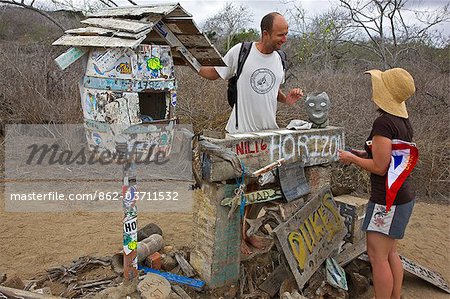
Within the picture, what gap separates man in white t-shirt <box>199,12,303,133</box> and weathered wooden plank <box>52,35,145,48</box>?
3.40 ft

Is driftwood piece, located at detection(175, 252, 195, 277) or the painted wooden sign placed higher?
the painted wooden sign

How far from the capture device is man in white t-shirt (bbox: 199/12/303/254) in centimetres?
362

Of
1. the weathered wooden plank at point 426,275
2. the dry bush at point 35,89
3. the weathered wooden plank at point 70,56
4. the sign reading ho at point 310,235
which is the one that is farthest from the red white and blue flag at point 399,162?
the dry bush at point 35,89

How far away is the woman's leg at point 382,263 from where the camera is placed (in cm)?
336

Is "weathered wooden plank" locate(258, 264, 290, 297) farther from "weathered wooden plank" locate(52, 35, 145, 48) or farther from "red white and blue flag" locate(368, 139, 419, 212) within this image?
"weathered wooden plank" locate(52, 35, 145, 48)

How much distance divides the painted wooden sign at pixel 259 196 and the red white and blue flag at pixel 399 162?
0.92 m

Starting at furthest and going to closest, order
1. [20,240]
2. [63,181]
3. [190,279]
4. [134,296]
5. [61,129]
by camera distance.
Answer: [61,129], [63,181], [20,240], [190,279], [134,296]

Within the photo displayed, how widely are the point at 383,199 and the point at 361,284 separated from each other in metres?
1.08

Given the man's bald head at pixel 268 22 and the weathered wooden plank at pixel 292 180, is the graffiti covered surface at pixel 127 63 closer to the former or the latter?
the man's bald head at pixel 268 22

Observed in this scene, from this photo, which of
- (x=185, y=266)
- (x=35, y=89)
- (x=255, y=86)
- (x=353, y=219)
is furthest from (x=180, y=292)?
(x=35, y=89)

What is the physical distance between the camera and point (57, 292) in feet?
12.5


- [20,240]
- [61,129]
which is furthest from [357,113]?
[20,240]

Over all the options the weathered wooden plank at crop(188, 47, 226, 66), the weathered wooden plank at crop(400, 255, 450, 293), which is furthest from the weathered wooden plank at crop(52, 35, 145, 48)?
the weathered wooden plank at crop(400, 255, 450, 293)

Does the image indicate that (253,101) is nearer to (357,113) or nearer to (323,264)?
(323,264)
